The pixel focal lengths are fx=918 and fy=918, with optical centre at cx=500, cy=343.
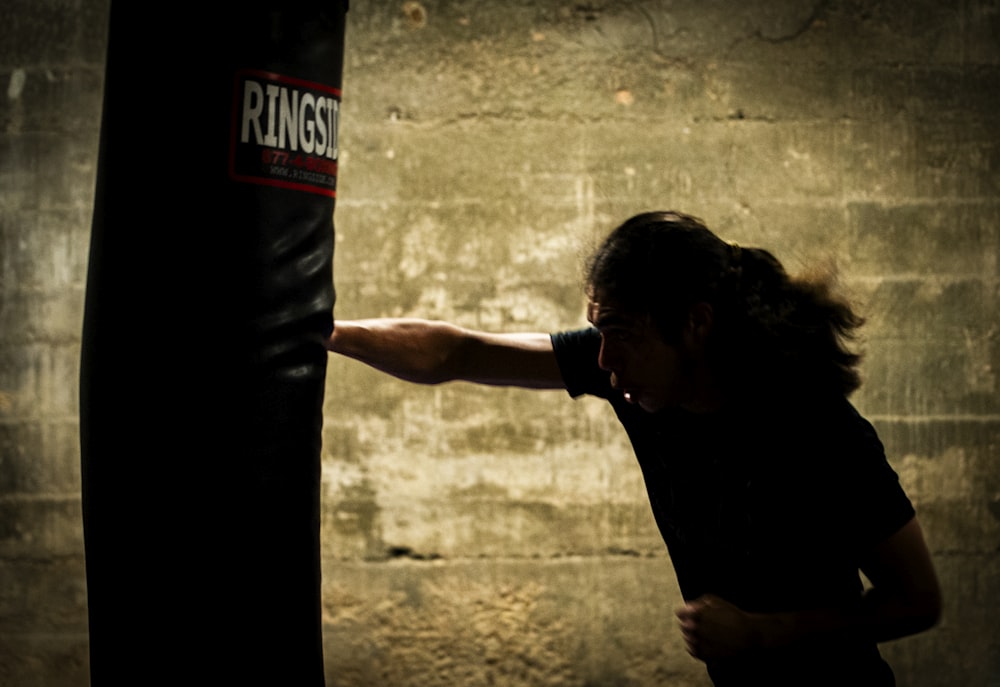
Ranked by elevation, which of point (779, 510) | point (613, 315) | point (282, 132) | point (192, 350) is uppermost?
point (282, 132)

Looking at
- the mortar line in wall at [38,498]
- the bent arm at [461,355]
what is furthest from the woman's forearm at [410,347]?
the mortar line in wall at [38,498]

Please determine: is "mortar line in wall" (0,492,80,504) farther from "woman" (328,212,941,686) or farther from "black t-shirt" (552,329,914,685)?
"black t-shirt" (552,329,914,685)

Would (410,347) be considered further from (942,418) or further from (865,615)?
(942,418)

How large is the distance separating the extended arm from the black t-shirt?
0.10ft

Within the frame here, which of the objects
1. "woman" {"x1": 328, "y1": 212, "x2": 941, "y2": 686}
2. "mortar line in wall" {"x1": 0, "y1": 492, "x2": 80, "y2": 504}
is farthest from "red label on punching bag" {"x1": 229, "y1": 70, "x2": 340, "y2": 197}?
"mortar line in wall" {"x1": 0, "y1": 492, "x2": 80, "y2": 504}

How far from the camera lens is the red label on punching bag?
3.39ft

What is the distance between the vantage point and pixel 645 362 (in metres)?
1.34

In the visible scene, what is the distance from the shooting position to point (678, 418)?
1451 millimetres

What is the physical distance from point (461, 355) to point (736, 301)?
0.51 meters

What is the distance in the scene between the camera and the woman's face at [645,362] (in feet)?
4.41

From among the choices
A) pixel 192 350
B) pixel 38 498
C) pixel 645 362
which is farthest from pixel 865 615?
pixel 38 498

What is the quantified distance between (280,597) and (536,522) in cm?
167

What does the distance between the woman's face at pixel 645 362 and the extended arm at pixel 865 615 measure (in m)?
0.30

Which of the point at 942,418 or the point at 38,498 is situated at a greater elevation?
the point at 942,418
